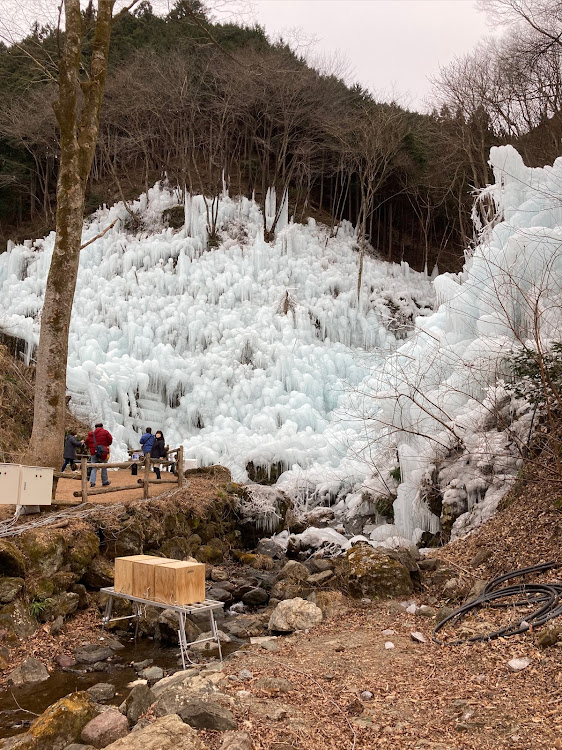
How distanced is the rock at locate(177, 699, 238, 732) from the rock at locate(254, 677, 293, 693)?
637mm

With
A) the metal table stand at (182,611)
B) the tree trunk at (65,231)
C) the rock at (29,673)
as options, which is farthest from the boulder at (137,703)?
the tree trunk at (65,231)

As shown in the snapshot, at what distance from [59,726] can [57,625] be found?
304cm

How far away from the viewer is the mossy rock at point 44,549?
721 cm

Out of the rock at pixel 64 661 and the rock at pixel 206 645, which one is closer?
the rock at pixel 64 661

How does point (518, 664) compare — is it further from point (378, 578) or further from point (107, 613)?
point (107, 613)

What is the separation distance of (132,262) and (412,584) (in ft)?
59.8

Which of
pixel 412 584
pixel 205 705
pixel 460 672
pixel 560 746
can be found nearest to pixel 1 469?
pixel 205 705

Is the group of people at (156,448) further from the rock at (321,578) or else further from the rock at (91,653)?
the rock at (91,653)

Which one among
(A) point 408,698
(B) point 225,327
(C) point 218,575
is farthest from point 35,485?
(B) point 225,327

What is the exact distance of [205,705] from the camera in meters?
3.98

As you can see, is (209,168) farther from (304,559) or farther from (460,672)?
(460,672)

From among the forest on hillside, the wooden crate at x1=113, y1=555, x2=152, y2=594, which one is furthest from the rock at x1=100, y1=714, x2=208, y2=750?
the forest on hillside

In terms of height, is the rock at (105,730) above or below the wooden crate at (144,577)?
below

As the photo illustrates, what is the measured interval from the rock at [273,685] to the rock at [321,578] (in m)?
3.84
